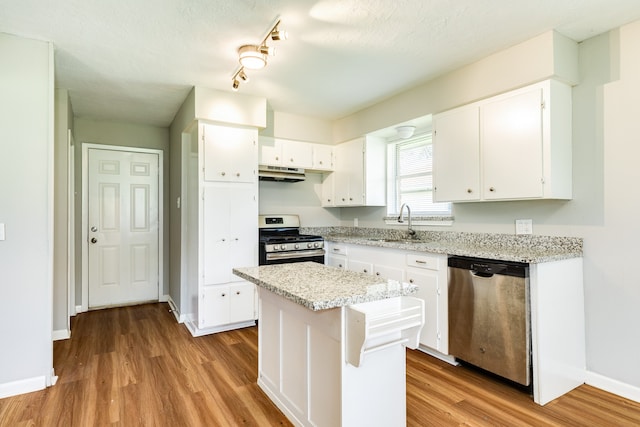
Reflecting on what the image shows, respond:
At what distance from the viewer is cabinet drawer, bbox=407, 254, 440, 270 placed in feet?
9.15

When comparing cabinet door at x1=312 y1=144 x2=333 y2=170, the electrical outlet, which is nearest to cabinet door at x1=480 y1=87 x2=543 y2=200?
the electrical outlet

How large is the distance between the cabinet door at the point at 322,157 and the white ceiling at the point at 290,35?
106cm

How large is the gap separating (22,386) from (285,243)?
2.33 m

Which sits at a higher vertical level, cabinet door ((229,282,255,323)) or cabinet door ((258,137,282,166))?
cabinet door ((258,137,282,166))

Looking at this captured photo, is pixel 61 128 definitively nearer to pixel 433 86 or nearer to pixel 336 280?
pixel 336 280

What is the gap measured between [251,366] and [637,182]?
9.87 ft

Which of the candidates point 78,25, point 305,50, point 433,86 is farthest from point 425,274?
point 78,25

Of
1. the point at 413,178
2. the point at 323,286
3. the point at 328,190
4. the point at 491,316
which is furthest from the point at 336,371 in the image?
the point at 328,190

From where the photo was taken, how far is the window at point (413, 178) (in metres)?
3.74

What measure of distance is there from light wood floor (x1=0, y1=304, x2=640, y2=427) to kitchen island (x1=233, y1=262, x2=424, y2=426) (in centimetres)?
39

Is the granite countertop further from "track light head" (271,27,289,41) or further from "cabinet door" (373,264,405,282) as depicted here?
"track light head" (271,27,289,41)

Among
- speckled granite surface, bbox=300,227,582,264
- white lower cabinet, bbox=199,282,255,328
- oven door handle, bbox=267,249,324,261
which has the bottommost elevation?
white lower cabinet, bbox=199,282,255,328

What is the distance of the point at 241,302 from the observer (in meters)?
3.65

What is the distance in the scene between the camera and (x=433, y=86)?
10.6 feet
